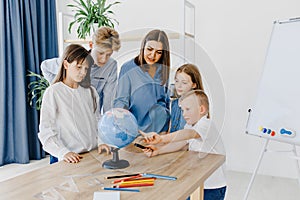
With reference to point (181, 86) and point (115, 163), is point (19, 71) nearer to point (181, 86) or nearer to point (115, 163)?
point (115, 163)

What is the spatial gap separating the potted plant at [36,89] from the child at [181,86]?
2518 mm

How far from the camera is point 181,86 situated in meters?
1.20

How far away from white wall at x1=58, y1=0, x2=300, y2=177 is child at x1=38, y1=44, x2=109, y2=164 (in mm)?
1951

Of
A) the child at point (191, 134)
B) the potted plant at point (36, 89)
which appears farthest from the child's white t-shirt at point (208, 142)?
the potted plant at point (36, 89)

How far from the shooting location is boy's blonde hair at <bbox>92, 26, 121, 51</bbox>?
1.27m

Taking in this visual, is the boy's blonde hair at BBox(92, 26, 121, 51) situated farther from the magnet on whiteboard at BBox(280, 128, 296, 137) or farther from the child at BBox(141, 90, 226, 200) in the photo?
the magnet on whiteboard at BBox(280, 128, 296, 137)

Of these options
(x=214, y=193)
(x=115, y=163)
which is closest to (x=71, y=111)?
(x=115, y=163)

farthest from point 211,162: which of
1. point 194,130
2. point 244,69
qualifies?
point 244,69

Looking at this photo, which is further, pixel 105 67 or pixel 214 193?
pixel 214 193

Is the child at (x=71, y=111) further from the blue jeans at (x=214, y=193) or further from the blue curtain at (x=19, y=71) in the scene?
the blue curtain at (x=19, y=71)

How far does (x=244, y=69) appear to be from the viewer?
130 inches

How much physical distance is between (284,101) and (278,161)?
142cm

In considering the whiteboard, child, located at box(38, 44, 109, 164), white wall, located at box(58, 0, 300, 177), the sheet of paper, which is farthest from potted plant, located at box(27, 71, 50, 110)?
the sheet of paper

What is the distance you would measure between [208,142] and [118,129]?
400 millimetres
